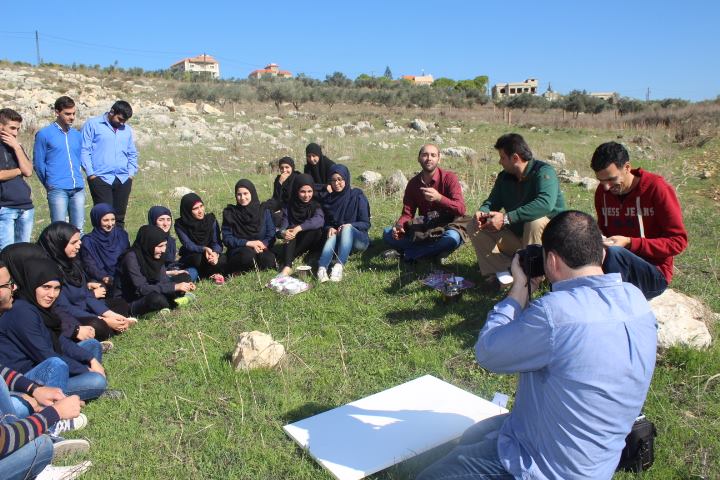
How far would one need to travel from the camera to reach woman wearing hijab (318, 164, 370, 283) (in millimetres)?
6199

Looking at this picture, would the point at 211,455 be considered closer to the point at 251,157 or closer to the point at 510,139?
the point at 510,139

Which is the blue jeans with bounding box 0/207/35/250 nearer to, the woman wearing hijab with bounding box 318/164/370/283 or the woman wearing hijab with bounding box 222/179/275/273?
the woman wearing hijab with bounding box 222/179/275/273

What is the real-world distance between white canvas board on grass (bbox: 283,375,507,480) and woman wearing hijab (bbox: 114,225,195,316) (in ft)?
8.59

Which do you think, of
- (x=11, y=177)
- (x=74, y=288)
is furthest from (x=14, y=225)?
(x=74, y=288)

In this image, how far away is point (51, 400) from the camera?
3217 millimetres

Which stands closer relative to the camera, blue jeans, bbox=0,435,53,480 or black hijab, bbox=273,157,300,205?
blue jeans, bbox=0,435,53,480

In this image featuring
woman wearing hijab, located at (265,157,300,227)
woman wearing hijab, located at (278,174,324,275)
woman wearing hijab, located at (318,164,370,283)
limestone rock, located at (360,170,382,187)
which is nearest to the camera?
woman wearing hijab, located at (318,164,370,283)

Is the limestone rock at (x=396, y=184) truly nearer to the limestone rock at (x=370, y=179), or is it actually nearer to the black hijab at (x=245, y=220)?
the limestone rock at (x=370, y=179)

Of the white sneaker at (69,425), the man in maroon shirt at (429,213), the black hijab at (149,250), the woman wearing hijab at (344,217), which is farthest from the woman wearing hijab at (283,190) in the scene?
the white sneaker at (69,425)

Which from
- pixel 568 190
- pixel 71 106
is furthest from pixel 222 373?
pixel 568 190

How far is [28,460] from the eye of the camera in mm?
2701

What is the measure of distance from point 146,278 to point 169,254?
1.84 feet

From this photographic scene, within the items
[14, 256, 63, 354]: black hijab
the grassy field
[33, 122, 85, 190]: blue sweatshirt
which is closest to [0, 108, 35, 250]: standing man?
[33, 122, 85, 190]: blue sweatshirt

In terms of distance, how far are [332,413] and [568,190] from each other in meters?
8.82
